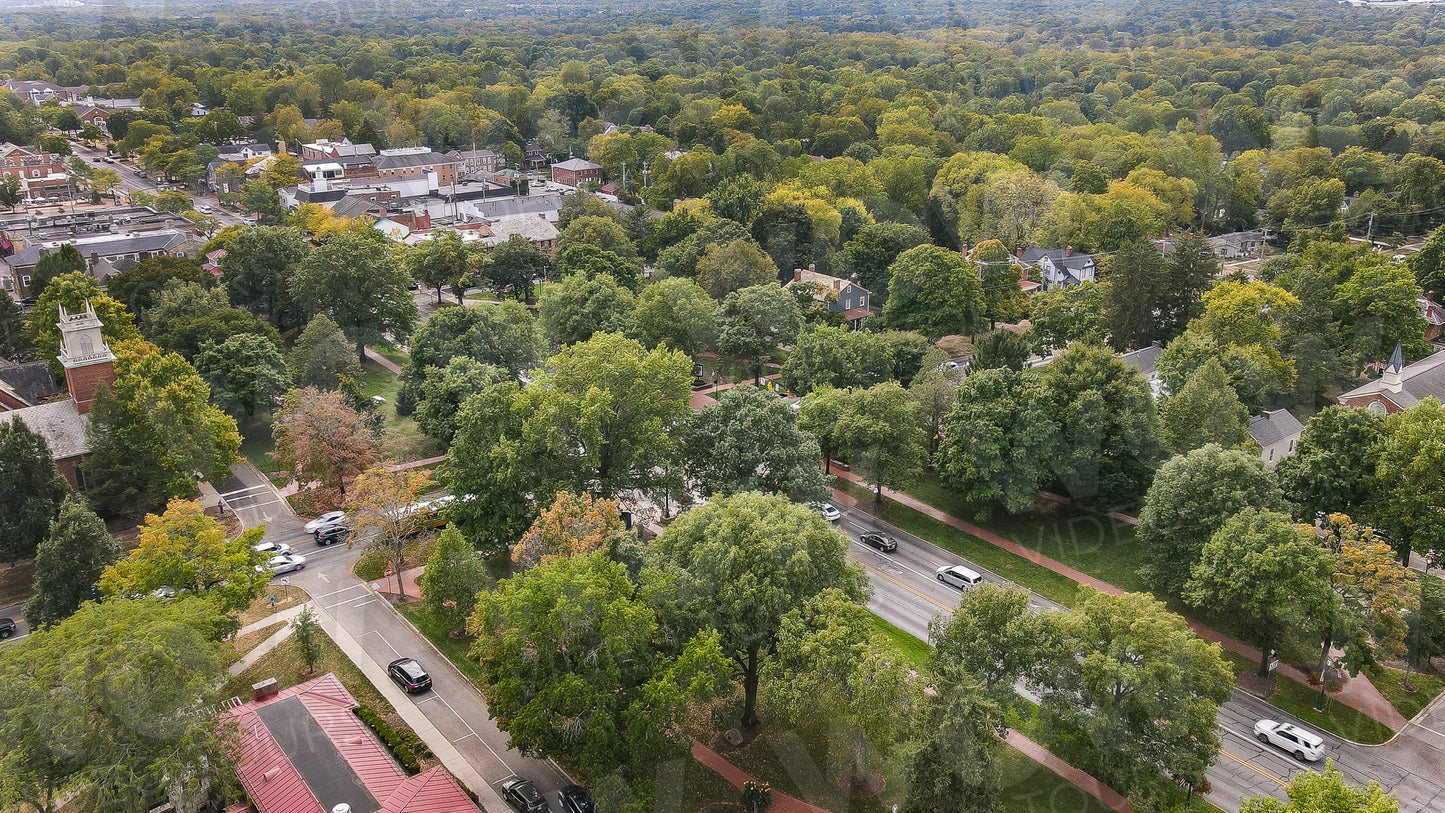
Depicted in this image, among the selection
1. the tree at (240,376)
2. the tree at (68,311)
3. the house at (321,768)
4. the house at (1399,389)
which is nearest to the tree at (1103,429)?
the house at (1399,389)

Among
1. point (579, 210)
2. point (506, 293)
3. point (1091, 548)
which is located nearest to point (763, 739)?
point (1091, 548)

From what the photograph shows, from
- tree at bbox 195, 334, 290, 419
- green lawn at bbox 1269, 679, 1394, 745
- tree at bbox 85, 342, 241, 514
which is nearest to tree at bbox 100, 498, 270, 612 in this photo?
tree at bbox 85, 342, 241, 514

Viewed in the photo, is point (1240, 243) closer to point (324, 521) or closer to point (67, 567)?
point (324, 521)

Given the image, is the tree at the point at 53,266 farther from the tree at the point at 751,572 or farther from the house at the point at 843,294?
the tree at the point at 751,572

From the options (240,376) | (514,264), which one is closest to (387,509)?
(240,376)

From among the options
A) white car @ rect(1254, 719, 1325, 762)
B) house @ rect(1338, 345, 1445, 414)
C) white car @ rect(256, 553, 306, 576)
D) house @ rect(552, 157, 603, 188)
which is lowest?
white car @ rect(1254, 719, 1325, 762)

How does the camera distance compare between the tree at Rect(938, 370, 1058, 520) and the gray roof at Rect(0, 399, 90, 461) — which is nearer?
the tree at Rect(938, 370, 1058, 520)

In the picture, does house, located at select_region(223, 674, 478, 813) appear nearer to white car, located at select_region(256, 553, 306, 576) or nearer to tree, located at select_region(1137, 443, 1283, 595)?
white car, located at select_region(256, 553, 306, 576)
